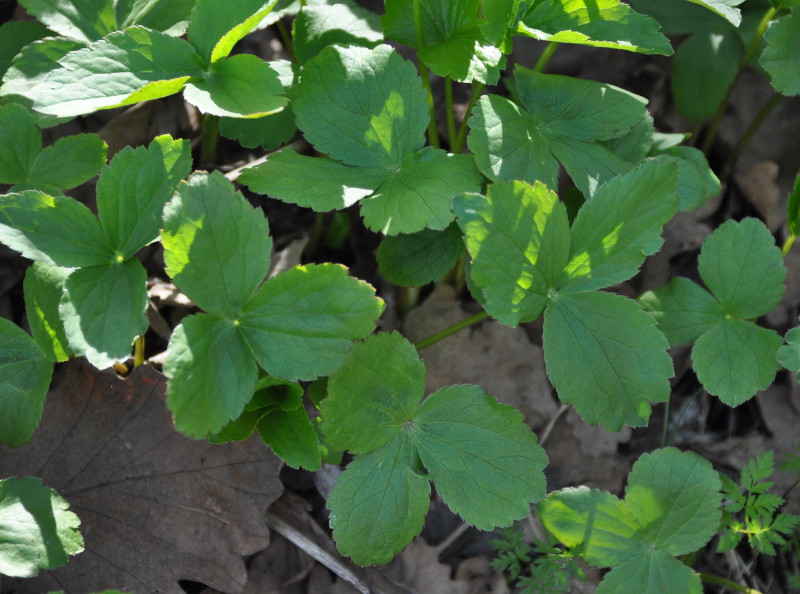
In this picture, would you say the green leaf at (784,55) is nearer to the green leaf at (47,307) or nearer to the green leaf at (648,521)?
the green leaf at (648,521)

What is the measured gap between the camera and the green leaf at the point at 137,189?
1808 mm

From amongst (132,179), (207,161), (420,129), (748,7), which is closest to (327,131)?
(420,129)

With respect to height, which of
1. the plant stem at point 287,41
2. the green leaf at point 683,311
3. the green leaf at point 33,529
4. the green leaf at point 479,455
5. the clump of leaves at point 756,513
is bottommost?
the clump of leaves at point 756,513

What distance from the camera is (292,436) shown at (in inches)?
72.1

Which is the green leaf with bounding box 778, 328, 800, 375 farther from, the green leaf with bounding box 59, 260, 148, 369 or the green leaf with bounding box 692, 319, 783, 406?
the green leaf with bounding box 59, 260, 148, 369

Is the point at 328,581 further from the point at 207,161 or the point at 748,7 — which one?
the point at 748,7

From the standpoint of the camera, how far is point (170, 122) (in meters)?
2.57

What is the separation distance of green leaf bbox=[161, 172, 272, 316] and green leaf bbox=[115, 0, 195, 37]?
2.68 ft

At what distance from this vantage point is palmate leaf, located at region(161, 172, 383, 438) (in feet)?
5.34

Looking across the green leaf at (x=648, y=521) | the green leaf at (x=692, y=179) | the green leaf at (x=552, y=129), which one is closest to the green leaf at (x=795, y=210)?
the green leaf at (x=692, y=179)

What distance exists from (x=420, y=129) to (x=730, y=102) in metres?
1.57

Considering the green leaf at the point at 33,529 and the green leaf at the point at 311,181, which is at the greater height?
the green leaf at the point at 311,181

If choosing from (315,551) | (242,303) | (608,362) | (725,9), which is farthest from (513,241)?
(315,551)

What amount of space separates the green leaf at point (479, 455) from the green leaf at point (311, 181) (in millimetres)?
565
